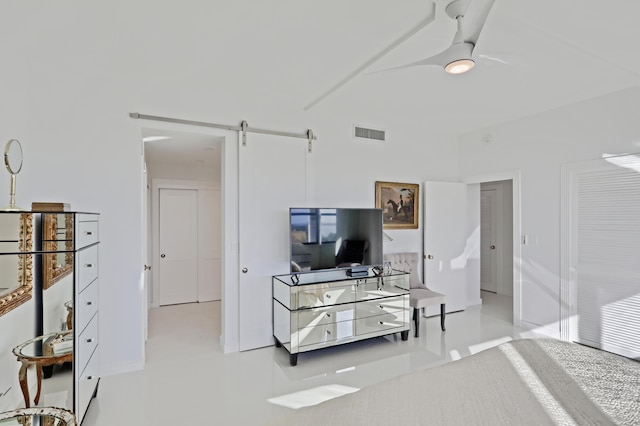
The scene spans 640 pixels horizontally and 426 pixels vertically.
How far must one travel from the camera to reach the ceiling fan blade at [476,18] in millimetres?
1643

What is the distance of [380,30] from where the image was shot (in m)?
2.34

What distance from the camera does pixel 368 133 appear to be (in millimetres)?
4449

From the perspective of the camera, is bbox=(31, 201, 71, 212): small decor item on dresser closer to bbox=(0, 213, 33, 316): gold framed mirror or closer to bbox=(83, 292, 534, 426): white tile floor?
bbox=(0, 213, 33, 316): gold framed mirror

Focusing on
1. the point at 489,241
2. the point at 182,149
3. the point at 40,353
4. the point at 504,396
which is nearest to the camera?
the point at 504,396

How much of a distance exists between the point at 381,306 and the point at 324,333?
779 mm

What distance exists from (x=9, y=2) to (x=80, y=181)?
4.54ft

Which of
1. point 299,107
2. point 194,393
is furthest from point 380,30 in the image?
point 194,393

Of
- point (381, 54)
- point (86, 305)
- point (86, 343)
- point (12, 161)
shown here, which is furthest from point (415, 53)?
point (86, 343)

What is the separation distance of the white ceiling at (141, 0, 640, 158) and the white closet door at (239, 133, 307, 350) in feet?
2.05

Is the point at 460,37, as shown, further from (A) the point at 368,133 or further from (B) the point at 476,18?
(A) the point at 368,133

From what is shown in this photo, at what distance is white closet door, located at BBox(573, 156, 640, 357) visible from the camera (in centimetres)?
329

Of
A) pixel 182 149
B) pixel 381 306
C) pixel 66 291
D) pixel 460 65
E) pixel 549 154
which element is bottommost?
pixel 381 306

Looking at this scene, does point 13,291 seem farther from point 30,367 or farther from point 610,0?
point 610,0

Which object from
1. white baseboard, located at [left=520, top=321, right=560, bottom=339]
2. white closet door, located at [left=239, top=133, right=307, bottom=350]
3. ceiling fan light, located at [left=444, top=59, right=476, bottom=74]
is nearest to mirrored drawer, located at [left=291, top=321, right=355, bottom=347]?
white closet door, located at [left=239, top=133, right=307, bottom=350]
